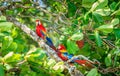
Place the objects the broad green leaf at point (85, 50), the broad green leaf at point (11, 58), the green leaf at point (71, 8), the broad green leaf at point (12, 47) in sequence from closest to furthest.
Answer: the broad green leaf at point (11, 58) → the broad green leaf at point (12, 47) → the green leaf at point (71, 8) → the broad green leaf at point (85, 50)

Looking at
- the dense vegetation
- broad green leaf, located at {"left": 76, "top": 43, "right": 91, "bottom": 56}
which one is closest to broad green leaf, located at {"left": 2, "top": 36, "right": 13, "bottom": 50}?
the dense vegetation

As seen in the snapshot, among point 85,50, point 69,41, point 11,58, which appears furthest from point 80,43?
point 11,58

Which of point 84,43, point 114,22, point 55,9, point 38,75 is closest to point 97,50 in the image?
point 84,43

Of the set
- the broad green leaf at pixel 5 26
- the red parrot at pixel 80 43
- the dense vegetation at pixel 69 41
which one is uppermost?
the broad green leaf at pixel 5 26

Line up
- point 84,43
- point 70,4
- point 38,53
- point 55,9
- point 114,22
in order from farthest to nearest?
point 55,9 → point 84,43 → point 70,4 → point 114,22 → point 38,53

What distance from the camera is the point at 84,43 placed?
2.43 metres

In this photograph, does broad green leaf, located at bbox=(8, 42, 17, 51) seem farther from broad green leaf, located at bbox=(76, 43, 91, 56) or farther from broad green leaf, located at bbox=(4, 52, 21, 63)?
broad green leaf, located at bbox=(76, 43, 91, 56)

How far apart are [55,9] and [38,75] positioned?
2160 millimetres

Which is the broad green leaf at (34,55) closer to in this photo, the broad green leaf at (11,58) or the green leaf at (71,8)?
the broad green leaf at (11,58)

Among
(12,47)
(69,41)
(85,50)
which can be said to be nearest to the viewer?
(12,47)

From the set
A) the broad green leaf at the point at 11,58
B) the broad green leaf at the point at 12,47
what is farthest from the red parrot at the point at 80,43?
the broad green leaf at the point at 11,58

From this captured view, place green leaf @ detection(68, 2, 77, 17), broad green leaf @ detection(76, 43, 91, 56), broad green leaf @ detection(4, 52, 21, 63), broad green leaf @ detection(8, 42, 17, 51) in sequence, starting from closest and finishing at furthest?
broad green leaf @ detection(4, 52, 21, 63) → broad green leaf @ detection(8, 42, 17, 51) → green leaf @ detection(68, 2, 77, 17) → broad green leaf @ detection(76, 43, 91, 56)

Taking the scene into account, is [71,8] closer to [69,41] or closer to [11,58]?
[69,41]

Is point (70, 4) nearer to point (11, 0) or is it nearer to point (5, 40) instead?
point (11, 0)
